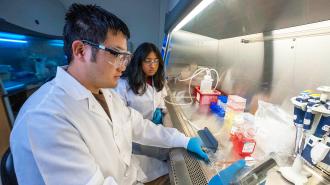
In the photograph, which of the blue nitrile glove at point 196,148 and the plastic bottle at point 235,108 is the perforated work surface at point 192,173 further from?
the plastic bottle at point 235,108

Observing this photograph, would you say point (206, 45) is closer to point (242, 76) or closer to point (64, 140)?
point (242, 76)

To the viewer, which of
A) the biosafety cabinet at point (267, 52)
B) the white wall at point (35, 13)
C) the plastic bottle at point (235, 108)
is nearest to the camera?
the biosafety cabinet at point (267, 52)

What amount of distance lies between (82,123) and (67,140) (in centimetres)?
12

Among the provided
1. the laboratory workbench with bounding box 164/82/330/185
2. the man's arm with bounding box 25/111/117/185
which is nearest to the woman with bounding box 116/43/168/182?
the laboratory workbench with bounding box 164/82/330/185

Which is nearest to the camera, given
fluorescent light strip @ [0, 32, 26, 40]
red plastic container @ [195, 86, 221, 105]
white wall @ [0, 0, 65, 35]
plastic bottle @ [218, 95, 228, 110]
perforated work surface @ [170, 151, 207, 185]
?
perforated work surface @ [170, 151, 207, 185]

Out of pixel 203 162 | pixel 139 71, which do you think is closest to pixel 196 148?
pixel 203 162

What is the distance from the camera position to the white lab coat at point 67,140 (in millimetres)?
620

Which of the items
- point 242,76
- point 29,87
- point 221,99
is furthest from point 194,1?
point 29,87

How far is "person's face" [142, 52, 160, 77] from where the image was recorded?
1.84 meters

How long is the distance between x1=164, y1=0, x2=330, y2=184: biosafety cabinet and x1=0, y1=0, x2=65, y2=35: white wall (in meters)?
3.70

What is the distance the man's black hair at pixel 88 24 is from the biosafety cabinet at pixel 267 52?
1.63ft

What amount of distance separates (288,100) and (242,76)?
1.83ft

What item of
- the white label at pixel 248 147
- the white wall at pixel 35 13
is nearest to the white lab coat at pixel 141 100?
the white label at pixel 248 147

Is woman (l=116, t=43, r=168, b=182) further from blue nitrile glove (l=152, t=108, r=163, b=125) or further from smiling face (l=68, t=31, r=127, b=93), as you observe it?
smiling face (l=68, t=31, r=127, b=93)
